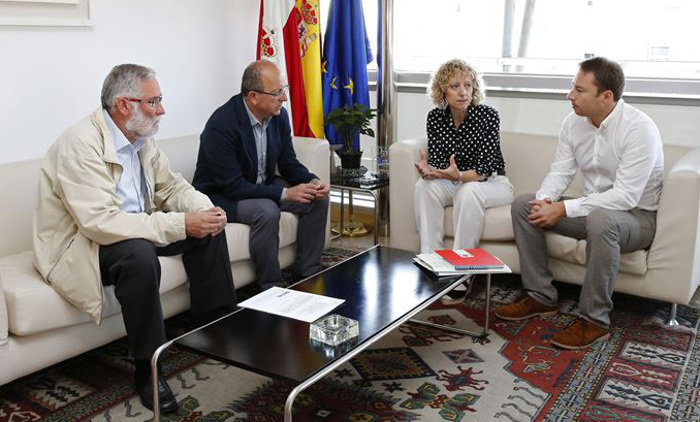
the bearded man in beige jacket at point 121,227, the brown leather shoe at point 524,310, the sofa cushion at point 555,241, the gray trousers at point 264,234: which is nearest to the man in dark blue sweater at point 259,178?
the gray trousers at point 264,234

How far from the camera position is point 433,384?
2.67 m

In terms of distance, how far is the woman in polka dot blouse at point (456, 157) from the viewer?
12.1ft

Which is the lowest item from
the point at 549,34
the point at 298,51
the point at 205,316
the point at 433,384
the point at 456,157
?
the point at 433,384

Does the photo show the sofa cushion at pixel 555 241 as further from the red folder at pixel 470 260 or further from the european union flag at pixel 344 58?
the european union flag at pixel 344 58

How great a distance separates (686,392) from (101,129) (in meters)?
2.33

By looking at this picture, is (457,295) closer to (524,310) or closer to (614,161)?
(524,310)

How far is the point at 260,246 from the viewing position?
3299 mm

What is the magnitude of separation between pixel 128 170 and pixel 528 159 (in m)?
A: 2.10

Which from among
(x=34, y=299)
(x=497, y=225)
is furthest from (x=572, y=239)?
(x=34, y=299)

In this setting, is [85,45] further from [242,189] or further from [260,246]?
[260,246]

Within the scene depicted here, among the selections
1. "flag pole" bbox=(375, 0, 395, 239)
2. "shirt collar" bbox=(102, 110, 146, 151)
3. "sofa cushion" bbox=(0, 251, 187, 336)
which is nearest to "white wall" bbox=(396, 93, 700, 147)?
"flag pole" bbox=(375, 0, 395, 239)

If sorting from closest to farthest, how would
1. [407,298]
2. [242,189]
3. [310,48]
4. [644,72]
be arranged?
[407,298]
[242,189]
[644,72]
[310,48]

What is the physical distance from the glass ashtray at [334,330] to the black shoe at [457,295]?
4.22 ft

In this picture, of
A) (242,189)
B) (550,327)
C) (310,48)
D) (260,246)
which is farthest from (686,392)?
(310,48)
